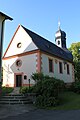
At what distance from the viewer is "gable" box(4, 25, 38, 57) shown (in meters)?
21.9

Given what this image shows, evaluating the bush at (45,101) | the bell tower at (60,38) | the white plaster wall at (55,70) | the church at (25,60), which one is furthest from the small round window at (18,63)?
the bell tower at (60,38)

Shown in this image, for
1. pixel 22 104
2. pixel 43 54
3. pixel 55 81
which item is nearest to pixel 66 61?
pixel 43 54

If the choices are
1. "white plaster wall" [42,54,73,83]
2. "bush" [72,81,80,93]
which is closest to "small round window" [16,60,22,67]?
"white plaster wall" [42,54,73,83]

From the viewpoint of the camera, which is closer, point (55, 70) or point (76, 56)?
point (55, 70)

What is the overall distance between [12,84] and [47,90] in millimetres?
8726

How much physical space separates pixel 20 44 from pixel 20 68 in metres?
3.34

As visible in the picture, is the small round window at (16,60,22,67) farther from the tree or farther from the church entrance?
the tree

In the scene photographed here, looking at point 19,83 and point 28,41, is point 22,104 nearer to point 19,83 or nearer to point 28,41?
point 19,83

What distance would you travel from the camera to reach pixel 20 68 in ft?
72.3

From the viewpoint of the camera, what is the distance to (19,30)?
23656mm

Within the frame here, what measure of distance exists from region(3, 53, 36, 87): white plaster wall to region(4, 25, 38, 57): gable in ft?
3.18

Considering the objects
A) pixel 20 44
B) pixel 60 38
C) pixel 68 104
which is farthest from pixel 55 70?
pixel 60 38

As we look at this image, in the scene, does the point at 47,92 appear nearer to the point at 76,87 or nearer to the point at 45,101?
the point at 45,101

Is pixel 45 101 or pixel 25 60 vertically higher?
pixel 25 60
